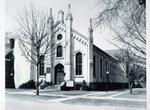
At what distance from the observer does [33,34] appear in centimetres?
360

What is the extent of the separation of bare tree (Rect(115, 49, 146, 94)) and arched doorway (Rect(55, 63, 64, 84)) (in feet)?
2.46

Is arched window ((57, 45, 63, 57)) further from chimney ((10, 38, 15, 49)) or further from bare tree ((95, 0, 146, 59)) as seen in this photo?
chimney ((10, 38, 15, 49))

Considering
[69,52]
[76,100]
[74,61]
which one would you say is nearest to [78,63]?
[74,61]

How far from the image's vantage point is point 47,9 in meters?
3.48

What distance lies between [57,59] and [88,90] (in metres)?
0.53

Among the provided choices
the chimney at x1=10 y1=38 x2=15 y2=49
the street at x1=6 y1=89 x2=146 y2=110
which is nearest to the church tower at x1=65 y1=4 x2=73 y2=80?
the street at x1=6 y1=89 x2=146 y2=110

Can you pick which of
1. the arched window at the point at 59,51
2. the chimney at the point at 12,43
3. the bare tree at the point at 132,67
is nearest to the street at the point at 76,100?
the bare tree at the point at 132,67

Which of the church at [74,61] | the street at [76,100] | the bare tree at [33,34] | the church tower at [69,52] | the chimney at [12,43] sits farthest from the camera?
the chimney at [12,43]

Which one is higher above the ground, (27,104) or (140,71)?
(140,71)

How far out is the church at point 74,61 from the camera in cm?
296

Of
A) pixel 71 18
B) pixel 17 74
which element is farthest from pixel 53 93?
pixel 71 18

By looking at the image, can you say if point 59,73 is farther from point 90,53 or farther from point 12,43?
point 12,43

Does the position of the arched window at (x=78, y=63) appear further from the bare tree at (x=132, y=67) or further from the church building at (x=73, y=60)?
the bare tree at (x=132, y=67)

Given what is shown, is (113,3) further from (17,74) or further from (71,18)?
(17,74)
